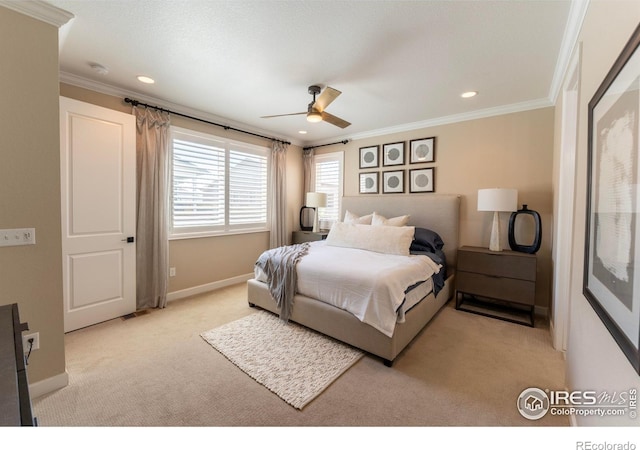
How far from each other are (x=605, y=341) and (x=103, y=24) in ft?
11.8

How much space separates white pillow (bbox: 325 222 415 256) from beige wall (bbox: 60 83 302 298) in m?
1.63

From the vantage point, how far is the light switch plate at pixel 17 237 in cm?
166

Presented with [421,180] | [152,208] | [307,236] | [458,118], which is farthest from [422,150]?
[152,208]

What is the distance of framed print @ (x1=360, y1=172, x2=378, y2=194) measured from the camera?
15.1ft

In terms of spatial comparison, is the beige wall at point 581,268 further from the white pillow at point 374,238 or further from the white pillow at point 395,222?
the white pillow at point 395,222

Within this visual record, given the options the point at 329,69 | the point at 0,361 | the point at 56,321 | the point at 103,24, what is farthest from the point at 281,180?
the point at 0,361

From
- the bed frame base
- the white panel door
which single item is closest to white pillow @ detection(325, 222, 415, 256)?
the bed frame base

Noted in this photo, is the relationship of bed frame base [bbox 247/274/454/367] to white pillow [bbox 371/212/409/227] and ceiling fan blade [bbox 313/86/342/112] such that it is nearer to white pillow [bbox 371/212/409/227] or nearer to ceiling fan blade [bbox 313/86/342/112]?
white pillow [bbox 371/212/409/227]

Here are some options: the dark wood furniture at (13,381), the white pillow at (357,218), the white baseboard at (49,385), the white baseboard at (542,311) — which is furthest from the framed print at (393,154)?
the white baseboard at (49,385)

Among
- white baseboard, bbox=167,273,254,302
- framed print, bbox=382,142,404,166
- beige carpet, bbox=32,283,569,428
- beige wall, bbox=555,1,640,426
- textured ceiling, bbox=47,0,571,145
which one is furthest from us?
framed print, bbox=382,142,404,166

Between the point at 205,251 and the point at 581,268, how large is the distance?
4102 mm

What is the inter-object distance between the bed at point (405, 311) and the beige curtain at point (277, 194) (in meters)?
1.16

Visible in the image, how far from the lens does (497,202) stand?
10.1 feet

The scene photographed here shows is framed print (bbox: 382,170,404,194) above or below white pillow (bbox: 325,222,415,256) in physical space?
above
